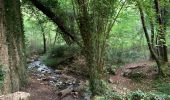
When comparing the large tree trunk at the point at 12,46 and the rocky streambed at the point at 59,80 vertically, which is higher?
the large tree trunk at the point at 12,46

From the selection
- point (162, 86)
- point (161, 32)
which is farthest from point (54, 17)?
point (162, 86)

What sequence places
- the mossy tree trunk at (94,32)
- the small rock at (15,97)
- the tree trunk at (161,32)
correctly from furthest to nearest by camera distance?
1. the tree trunk at (161,32)
2. the mossy tree trunk at (94,32)
3. the small rock at (15,97)

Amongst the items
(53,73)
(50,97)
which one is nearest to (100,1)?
(50,97)

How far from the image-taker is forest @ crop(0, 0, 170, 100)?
30.2ft

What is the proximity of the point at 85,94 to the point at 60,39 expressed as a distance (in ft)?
27.1

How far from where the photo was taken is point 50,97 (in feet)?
36.7

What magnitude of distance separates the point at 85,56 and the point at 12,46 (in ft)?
12.0

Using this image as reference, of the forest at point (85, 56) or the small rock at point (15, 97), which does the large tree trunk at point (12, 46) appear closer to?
the forest at point (85, 56)

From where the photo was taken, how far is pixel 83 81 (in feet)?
44.5

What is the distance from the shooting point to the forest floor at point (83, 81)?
11227 mm

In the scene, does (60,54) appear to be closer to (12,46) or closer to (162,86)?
(12,46)

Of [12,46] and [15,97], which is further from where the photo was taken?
[12,46]

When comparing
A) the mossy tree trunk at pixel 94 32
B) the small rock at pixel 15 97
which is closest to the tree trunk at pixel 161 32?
the mossy tree trunk at pixel 94 32

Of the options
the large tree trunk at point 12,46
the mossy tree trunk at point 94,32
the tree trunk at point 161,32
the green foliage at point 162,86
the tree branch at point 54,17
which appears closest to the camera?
the mossy tree trunk at point 94,32
